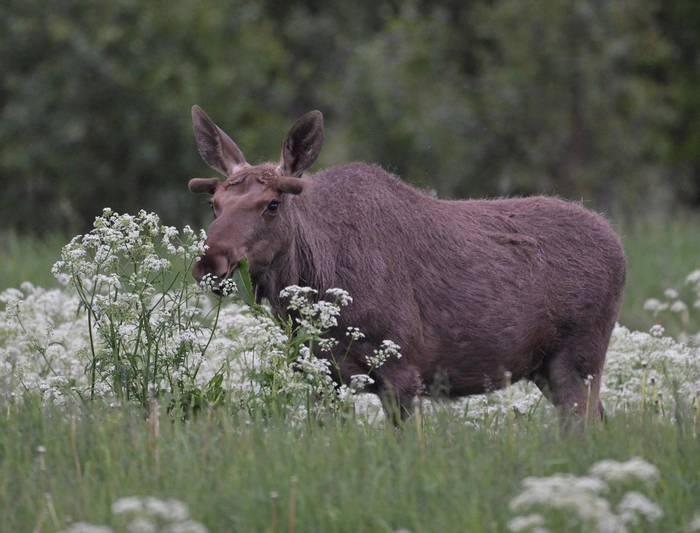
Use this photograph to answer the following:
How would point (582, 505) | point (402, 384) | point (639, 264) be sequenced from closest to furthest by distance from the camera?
point (582, 505), point (402, 384), point (639, 264)

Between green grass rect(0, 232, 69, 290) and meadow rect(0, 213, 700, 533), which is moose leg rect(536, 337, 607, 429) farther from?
green grass rect(0, 232, 69, 290)

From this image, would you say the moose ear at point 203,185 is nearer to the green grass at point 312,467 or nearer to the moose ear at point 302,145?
the moose ear at point 302,145

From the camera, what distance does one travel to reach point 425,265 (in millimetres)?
7699

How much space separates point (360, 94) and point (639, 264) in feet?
50.9

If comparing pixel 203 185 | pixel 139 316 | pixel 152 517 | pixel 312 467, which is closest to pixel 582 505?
pixel 152 517

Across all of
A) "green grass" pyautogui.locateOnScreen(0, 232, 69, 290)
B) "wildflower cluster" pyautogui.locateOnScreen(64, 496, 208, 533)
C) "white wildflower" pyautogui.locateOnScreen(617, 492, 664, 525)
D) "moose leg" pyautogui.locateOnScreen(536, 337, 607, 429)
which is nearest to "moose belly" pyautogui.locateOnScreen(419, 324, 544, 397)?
"moose leg" pyautogui.locateOnScreen(536, 337, 607, 429)

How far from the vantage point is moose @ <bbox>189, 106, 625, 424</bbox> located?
7.16m

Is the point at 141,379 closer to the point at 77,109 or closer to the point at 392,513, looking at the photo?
the point at 392,513

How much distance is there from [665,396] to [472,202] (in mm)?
1637

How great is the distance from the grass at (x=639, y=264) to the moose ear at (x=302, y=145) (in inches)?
188

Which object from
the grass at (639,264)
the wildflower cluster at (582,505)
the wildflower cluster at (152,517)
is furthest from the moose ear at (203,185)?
the grass at (639,264)

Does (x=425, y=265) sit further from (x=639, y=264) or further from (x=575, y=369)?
(x=639, y=264)

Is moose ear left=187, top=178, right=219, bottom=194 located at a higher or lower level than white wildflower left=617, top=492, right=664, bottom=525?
higher

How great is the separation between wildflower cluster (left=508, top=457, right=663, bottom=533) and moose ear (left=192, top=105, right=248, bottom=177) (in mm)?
3553
